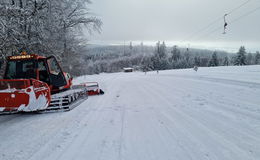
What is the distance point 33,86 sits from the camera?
4.52 m

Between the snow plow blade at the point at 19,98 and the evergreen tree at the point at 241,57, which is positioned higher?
the evergreen tree at the point at 241,57

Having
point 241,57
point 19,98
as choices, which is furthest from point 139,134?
point 241,57

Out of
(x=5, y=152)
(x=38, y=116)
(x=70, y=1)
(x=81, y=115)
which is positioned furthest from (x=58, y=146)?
(x=70, y=1)

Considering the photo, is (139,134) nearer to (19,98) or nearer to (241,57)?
(19,98)

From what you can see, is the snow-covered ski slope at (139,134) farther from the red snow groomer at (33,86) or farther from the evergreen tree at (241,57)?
the evergreen tree at (241,57)

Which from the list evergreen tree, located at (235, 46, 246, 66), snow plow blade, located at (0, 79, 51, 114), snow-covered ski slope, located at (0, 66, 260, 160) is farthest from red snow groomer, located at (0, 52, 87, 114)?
evergreen tree, located at (235, 46, 246, 66)

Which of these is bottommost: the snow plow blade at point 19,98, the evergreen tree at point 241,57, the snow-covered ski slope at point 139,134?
the snow-covered ski slope at point 139,134

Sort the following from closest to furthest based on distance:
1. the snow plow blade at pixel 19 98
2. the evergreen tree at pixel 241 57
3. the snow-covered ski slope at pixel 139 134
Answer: the snow-covered ski slope at pixel 139 134
the snow plow blade at pixel 19 98
the evergreen tree at pixel 241 57

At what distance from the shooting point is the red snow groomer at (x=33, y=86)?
4.36 metres

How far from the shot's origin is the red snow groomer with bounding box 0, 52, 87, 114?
14.3ft

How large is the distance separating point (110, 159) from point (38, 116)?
3.76 metres

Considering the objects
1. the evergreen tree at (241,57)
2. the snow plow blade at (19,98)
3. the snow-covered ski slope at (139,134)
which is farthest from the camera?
the evergreen tree at (241,57)

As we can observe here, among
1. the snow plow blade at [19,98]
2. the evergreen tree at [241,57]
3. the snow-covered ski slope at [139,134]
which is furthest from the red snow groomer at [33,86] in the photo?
the evergreen tree at [241,57]

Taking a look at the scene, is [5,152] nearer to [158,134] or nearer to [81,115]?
[81,115]
